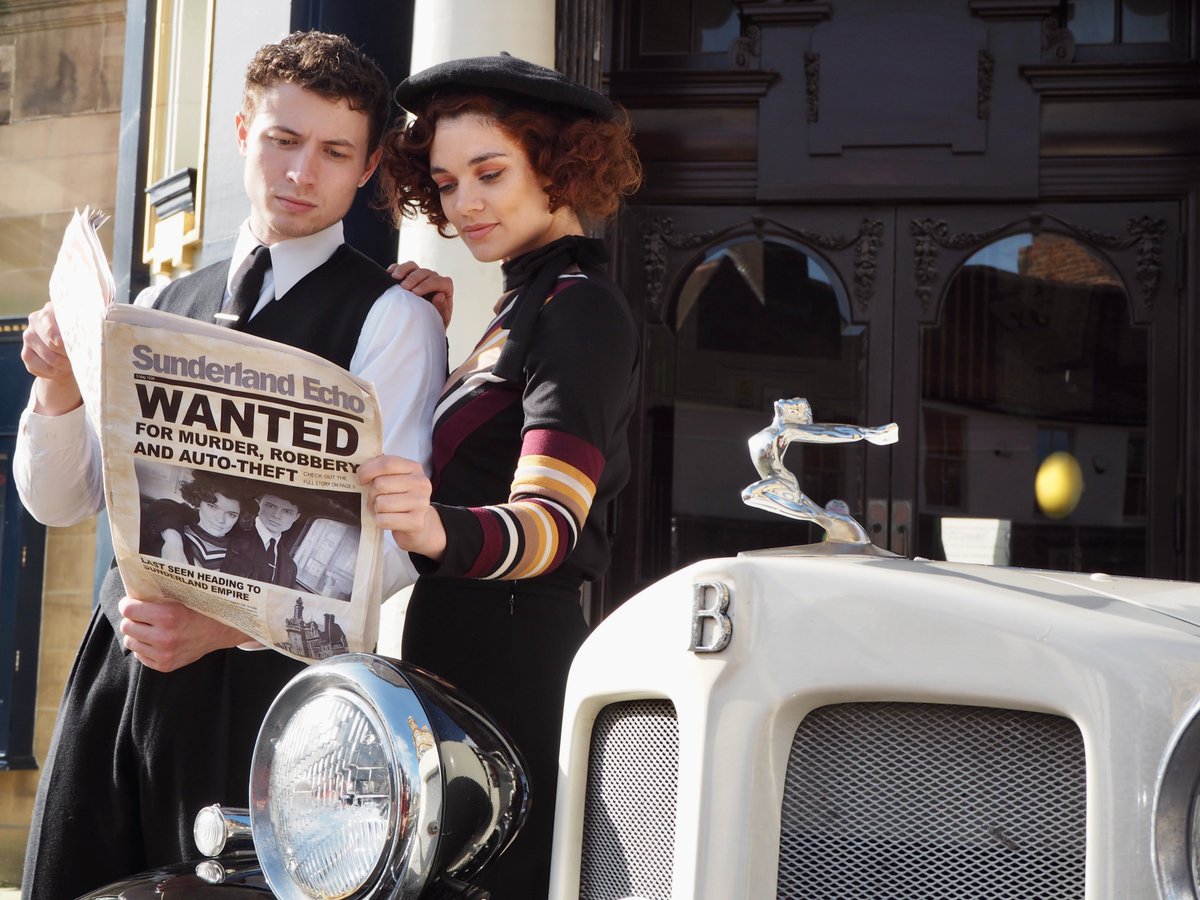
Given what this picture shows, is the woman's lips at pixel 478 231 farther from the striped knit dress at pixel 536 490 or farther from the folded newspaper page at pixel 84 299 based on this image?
the folded newspaper page at pixel 84 299

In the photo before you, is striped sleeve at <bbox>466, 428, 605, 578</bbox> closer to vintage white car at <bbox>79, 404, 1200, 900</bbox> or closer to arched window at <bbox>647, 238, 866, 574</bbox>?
vintage white car at <bbox>79, 404, 1200, 900</bbox>

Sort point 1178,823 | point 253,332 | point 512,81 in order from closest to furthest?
point 1178,823
point 512,81
point 253,332

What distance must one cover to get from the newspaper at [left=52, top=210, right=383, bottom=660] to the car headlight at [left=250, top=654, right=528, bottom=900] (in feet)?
0.46

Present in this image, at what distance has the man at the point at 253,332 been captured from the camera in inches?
68.2

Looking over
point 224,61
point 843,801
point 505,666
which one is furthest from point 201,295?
point 224,61

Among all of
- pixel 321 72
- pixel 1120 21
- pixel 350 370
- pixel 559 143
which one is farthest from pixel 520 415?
pixel 1120 21

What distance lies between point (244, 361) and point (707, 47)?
131 inches

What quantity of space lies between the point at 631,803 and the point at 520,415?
1.84 ft

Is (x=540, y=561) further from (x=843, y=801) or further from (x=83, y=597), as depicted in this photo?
(x=83, y=597)

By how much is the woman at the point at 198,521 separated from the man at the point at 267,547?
0.01m

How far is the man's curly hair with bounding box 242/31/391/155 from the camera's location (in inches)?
76.4

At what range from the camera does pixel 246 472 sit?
4.52ft

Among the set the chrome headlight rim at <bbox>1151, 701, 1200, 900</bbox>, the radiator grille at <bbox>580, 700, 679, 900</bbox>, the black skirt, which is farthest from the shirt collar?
the chrome headlight rim at <bbox>1151, 701, 1200, 900</bbox>

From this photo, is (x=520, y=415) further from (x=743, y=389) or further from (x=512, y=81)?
(x=743, y=389)
